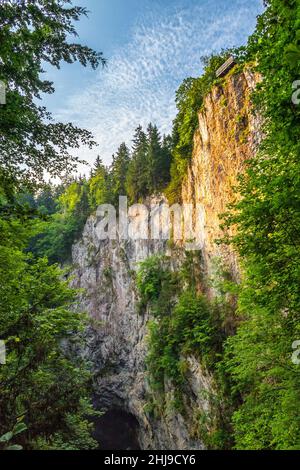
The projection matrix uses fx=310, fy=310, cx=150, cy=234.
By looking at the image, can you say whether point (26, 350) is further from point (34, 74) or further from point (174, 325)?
point (174, 325)

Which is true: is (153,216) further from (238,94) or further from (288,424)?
(288,424)

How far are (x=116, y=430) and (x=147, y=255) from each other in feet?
61.7

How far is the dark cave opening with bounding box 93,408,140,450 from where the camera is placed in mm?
30609

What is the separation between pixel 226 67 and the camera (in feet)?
63.4

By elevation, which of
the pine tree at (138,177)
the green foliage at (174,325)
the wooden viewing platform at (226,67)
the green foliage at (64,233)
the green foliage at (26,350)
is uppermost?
the wooden viewing platform at (226,67)

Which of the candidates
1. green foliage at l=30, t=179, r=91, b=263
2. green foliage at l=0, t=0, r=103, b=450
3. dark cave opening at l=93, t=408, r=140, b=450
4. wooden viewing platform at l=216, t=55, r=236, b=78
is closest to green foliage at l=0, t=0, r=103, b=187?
green foliage at l=0, t=0, r=103, b=450

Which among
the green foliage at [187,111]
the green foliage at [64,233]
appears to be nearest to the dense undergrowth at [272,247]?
Result: the green foliage at [187,111]

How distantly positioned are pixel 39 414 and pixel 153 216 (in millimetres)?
25941

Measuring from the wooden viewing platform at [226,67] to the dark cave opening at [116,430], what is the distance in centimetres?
3050

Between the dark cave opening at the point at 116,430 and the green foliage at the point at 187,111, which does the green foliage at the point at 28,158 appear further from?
the dark cave opening at the point at 116,430

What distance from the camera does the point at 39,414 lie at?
5.95 metres

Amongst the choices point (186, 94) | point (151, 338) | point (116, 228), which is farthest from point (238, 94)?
point (116, 228)

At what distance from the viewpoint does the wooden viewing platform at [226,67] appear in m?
18.8

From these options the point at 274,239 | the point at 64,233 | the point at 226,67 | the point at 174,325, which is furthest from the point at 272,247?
the point at 64,233
